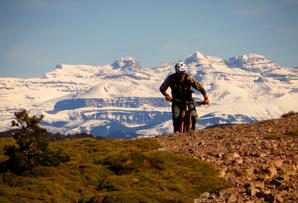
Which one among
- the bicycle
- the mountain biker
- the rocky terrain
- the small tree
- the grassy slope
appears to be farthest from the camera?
the bicycle

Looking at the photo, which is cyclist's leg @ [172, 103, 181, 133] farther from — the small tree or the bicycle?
the small tree

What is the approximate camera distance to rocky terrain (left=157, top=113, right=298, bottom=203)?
18.2 metres

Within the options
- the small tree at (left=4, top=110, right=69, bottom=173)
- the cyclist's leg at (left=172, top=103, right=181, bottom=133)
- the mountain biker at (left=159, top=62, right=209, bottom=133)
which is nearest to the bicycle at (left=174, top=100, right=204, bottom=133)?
the mountain biker at (left=159, top=62, right=209, bottom=133)

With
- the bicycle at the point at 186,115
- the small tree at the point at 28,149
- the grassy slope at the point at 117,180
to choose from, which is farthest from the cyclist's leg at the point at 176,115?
the small tree at the point at 28,149

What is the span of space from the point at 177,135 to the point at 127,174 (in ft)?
26.6

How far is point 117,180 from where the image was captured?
1912 cm

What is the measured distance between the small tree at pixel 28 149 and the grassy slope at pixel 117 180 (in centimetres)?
34

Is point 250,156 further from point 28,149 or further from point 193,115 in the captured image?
point 28,149

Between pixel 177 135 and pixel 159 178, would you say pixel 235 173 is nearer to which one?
pixel 159 178

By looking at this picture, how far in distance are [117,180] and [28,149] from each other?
11.6 feet

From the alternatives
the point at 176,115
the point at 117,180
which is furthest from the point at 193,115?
the point at 117,180

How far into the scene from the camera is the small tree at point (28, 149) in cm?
1970

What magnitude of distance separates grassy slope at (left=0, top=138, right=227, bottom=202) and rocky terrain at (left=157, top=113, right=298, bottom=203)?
66 cm

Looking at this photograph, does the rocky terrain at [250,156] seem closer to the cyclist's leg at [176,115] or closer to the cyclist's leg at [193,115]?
the cyclist's leg at [193,115]
